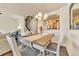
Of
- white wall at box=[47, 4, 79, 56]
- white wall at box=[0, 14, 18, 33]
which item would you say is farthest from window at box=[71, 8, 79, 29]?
white wall at box=[0, 14, 18, 33]

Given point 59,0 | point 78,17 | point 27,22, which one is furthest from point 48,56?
point 59,0

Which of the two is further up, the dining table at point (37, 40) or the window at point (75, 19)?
the window at point (75, 19)

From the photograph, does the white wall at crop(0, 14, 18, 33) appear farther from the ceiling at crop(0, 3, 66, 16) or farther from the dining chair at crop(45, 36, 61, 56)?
the dining chair at crop(45, 36, 61, 56)

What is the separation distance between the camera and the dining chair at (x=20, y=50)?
1.46 metres

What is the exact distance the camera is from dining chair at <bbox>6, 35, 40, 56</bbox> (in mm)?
1462

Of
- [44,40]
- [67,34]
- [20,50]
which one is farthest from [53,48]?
[20,50]

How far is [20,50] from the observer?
149cm

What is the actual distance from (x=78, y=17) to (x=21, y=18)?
0.78 meters

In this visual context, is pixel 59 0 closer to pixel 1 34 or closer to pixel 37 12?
pixel 37 12

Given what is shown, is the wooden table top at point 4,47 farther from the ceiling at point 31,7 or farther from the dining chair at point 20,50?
the ceiling at point 31,7

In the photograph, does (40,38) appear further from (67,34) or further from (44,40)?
(67,34)

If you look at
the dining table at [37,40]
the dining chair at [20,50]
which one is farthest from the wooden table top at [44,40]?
the dining chair at [20,50]

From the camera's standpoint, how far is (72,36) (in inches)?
57.8

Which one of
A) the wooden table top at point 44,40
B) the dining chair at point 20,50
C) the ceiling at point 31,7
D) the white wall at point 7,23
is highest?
the ceiling at point 31,7
